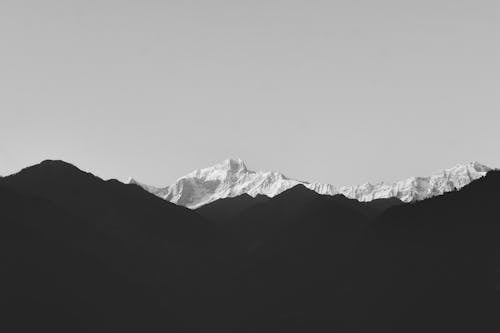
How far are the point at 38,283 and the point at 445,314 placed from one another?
105391 mm

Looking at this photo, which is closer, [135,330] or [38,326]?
[38,326]

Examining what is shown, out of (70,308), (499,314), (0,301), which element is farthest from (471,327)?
(0,301)

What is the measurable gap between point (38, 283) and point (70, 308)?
38.3 feet

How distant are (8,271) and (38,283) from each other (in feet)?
27.1

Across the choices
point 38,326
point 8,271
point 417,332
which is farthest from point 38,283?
point 417,332

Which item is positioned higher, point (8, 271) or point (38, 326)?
point (8, 271)

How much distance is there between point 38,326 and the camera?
593 ft

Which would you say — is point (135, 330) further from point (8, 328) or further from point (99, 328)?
point (8, 328)

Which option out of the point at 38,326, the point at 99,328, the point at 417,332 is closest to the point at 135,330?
the point at 99,328

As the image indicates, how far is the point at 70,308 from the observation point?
640 feet

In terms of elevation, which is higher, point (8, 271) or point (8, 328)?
point (8, 271)

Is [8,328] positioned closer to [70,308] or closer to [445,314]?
[70,308]

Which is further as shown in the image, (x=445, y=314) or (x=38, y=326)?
(x=445, y=314)

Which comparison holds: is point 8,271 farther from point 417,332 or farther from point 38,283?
point 417,332
